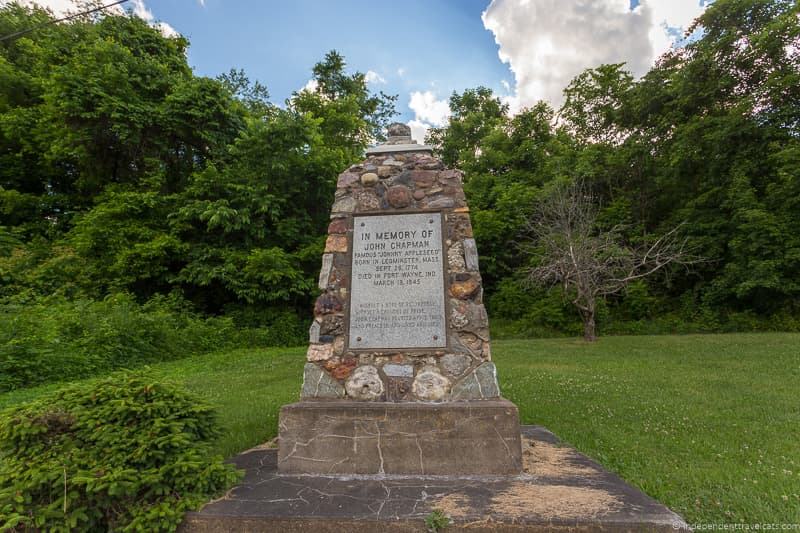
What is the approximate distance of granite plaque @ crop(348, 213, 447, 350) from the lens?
11.5 feet

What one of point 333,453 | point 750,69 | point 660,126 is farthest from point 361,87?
point 333,453

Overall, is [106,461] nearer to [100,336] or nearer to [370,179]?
[370,179]

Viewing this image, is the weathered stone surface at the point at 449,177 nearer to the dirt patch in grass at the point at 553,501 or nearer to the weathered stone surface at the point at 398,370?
the weathered stone surface at the point at 398,370

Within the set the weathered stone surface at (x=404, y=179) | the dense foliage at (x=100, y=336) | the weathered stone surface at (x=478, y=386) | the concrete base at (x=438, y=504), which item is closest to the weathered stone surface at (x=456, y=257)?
the weathered stone surface at (x=404, y=179)

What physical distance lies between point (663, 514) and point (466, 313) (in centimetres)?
179

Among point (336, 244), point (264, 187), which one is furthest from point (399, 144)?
point (264, 187)

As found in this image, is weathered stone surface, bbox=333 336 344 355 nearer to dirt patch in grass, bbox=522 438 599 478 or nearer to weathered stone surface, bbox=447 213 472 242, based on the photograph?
weathered stone surface, bbox=447 213 472 242

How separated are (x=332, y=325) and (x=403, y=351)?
0.65 metres

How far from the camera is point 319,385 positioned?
3477 millimetres

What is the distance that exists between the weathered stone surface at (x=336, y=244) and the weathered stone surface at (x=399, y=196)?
53 cm

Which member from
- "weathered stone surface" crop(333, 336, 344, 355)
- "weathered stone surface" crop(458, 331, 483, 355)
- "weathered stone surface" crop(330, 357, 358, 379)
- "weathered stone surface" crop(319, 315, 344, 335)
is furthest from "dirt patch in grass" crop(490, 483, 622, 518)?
Answer: "weathered stone surface" crop(319, 315, 344, 335)

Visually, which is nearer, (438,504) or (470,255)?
(438,504)

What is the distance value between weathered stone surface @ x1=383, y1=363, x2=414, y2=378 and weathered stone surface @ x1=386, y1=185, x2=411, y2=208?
1395mm

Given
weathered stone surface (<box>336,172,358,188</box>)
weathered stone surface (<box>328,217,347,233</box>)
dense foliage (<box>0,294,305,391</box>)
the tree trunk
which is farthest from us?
the tree trunk
